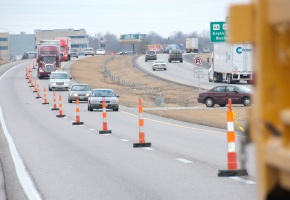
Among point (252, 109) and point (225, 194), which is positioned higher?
point (252, 109)

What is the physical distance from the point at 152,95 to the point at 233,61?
7.72 m

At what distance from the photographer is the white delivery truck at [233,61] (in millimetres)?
66350

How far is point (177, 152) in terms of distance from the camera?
20344mm

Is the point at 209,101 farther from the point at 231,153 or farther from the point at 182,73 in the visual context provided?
the point at 182,73

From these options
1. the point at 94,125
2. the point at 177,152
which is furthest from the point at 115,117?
the point at 177,152

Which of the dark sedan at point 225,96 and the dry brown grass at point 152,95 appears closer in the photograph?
the dry brown grass at point 152,95

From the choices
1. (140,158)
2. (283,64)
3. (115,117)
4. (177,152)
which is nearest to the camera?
(283,64)

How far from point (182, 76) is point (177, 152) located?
73.0 meters

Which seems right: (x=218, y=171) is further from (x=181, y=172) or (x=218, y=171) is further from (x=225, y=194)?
(x=225, y=194)

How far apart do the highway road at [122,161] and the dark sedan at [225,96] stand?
10.9 metres

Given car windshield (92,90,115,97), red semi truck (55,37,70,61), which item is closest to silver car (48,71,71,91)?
car windshield (92,90,115,97)

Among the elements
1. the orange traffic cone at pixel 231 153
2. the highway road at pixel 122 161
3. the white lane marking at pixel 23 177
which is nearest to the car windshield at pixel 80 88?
the highway road at pixel 122 161

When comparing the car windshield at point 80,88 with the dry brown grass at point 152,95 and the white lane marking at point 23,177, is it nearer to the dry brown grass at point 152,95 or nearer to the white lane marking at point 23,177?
the dry brown grass at point 152,95

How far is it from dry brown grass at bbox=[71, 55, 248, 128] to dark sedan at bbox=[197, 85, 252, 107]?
715 millimetres
